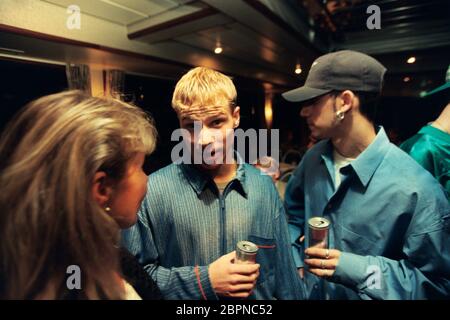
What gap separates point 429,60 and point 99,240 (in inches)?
53.4

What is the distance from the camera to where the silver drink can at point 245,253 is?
60 cm

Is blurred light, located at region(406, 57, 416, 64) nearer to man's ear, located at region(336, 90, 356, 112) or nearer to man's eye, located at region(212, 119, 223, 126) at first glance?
man's ear, located at region(336, 90, 356, 112)

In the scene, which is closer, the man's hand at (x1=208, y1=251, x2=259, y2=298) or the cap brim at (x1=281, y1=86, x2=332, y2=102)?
the man's hand at (x1=208, y1=251, x2=259, y2=298)

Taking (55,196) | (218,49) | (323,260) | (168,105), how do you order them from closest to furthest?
(55,196), (323,260), (168,105), (218,49)

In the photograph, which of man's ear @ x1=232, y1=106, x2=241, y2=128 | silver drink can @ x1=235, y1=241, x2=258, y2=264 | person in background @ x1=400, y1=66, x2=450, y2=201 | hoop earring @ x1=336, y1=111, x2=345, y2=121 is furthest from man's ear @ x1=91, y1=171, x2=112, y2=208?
person in background @ x1=400, y1=66, x2=450, y2=201

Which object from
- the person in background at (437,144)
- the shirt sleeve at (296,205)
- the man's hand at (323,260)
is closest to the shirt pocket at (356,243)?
the man's hand at (323,260)

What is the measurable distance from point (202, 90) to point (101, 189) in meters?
0.44

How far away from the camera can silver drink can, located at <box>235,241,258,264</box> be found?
603mm

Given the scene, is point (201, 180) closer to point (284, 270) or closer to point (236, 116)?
point (236, 116)

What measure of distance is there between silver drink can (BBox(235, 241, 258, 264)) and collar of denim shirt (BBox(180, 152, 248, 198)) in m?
0.23

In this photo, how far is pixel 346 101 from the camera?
838 mm

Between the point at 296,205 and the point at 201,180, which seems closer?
the point at 201,180

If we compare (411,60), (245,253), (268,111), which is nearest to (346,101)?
(268,111)
